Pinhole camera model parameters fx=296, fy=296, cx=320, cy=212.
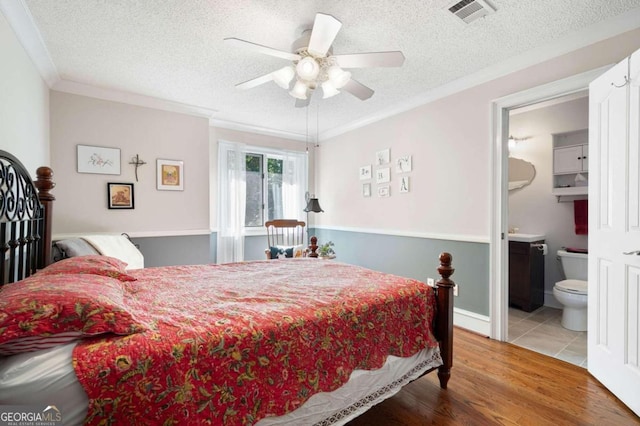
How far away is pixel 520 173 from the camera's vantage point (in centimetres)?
414

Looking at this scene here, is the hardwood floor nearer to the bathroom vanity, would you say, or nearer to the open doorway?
the open doorway

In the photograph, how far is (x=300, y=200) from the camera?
5.26 meters

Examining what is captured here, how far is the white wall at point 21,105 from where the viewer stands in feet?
6.33

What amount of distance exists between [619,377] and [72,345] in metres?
2.92

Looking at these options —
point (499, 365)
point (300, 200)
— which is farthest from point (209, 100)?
point (499, 365)

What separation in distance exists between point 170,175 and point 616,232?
430 cm

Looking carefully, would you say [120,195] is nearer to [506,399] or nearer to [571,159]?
[506,399]

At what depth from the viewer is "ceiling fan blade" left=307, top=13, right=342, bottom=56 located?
1.72 m

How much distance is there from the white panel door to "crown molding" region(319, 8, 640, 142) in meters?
0.39

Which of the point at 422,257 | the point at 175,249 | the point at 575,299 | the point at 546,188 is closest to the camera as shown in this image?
the point at 575,299

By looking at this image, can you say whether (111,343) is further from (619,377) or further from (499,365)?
(619,377)

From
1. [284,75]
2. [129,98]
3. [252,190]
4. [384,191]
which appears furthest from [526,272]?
[129,98]

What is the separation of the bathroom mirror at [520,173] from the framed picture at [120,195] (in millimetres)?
5015

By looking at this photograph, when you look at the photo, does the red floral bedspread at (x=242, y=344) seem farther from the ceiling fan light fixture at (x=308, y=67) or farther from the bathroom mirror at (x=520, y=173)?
the bathroom mirror at (x=520, y=173)
